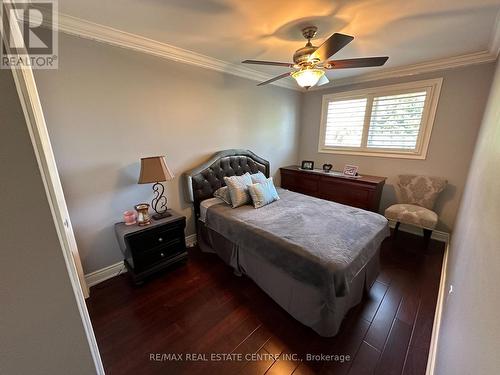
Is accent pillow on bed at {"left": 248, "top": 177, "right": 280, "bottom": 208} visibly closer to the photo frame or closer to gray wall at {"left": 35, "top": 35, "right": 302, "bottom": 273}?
gray wall at {"left": 35, "top": 35, "right": 302, "bottom": 273}

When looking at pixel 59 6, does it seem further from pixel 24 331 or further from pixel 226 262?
pixel 226 262

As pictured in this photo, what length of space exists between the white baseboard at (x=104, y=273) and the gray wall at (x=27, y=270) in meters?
1.72

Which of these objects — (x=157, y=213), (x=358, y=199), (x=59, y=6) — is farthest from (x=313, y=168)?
(x=59, y=6)

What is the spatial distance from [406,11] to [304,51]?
829 millimetres

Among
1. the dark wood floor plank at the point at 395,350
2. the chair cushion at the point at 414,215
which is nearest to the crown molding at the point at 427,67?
the chair cushion at the point at 414,215

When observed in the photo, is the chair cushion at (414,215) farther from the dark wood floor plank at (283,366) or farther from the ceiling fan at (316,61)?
the dark wood floor plank at (283,366)

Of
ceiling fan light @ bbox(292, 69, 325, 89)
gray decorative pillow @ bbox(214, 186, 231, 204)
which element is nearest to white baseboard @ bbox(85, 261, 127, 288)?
gray decorative pillow @ bbox(214, 186, 231, 204)

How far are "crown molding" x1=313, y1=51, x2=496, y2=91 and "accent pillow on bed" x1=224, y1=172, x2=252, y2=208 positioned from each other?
2.68 m

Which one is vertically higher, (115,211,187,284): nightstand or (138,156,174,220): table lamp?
(138,156,174,220): table lamp

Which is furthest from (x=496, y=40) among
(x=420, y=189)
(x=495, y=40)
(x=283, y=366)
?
(x=283, y=366)

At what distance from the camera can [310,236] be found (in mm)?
1788

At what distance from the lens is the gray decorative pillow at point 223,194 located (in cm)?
265

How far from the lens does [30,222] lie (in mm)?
610

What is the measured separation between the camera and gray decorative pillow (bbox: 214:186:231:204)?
2.65m
